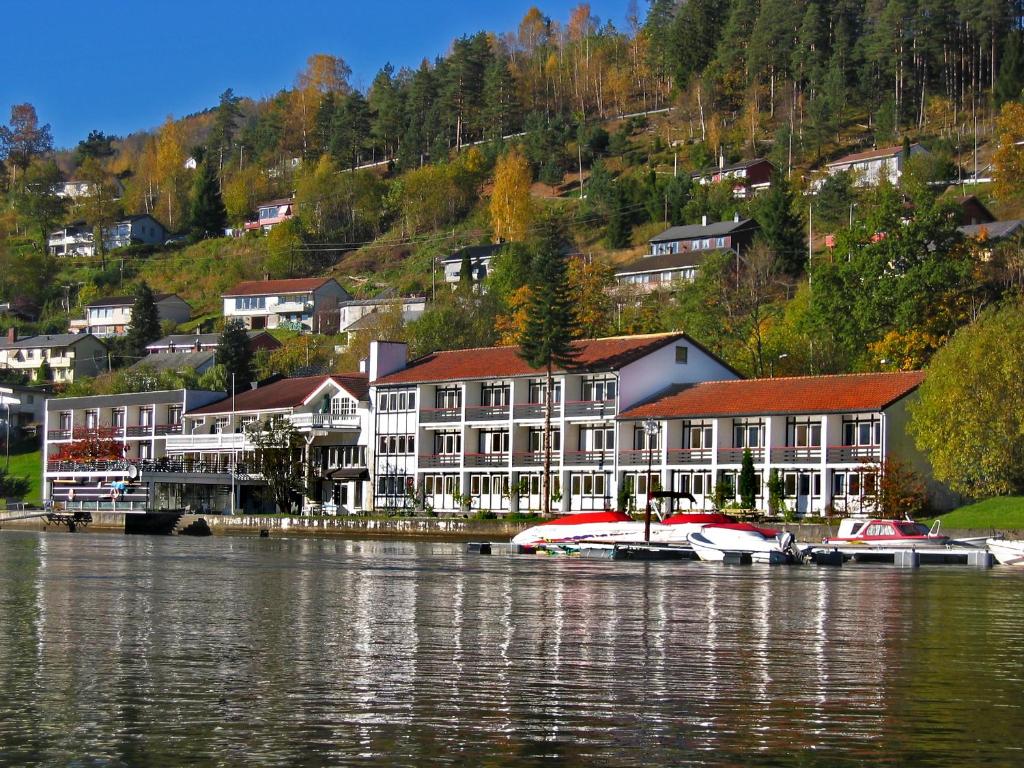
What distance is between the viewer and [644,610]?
28.4 metres

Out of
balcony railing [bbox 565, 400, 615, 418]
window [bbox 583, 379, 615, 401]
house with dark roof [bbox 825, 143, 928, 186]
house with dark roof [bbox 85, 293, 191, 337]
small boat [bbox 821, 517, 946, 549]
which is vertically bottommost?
small boat [bbox 821, 517, 946, 549]

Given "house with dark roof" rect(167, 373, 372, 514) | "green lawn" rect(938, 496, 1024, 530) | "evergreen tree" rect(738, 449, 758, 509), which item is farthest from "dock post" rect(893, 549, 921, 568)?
"house with dark roof" rect(167, 373, 372, 514)

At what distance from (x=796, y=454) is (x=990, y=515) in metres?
11.9

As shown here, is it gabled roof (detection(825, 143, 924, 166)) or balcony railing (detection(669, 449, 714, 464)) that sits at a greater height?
gabled roof (detection(825, 143, 924, 166))

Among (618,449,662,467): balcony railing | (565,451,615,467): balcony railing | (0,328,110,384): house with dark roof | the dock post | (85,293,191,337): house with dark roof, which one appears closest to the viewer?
the dock post

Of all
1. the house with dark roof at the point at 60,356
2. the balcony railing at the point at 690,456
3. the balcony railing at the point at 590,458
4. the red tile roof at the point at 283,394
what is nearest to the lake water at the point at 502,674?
the balcony railing at the point at 690,456

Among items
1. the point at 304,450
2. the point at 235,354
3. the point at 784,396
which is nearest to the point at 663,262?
the point at 235,354

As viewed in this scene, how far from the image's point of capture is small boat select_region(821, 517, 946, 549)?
168 ft

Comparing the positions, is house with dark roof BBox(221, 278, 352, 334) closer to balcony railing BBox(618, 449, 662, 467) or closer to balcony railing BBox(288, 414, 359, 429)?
balcony railing BBox(288, 414, 359, 429)

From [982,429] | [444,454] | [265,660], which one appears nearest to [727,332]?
[444,454]

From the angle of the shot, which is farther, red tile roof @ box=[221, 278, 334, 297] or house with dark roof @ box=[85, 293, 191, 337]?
house with dark roof @ box=[85, 293, 191, 337]

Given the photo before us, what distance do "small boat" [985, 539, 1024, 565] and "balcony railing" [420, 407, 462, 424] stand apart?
37759 mm

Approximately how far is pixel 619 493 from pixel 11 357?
101 metres

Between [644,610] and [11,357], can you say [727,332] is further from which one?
[11,357]
